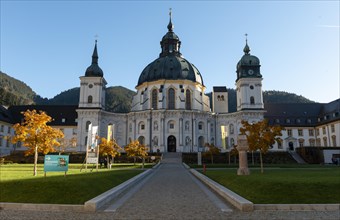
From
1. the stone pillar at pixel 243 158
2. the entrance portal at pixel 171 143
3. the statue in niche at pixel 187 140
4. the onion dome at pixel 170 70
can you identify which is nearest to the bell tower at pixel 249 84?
the onion dome at pixel 170 70

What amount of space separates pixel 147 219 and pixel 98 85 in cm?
7239

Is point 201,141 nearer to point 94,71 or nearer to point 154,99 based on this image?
point 154,99

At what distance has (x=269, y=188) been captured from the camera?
1405cm

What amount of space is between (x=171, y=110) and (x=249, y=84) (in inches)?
926

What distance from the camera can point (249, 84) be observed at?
79500 mm

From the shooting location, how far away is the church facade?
74.6 meters

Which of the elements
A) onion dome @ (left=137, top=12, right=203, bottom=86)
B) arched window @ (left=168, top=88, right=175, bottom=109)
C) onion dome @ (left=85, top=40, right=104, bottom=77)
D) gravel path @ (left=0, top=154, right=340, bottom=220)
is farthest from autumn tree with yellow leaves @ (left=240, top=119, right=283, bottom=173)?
onion dome @ (left=85, top=40, right=104, bottom=77)

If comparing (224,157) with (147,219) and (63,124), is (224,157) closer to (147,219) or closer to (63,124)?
(63,124)

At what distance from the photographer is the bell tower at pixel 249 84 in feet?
257

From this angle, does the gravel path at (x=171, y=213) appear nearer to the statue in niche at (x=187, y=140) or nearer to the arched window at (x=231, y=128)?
the statue in niche at (x=187, y=140)

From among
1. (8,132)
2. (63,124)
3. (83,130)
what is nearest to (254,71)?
(83,130)

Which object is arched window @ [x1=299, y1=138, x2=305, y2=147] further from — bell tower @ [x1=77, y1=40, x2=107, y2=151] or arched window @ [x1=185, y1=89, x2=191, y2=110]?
bell tower @ [x1=77, y1=40, x2=107, y2=151]

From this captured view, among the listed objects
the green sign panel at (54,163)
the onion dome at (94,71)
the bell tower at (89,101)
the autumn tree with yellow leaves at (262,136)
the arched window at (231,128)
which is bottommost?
the green sign panel at (54,163)

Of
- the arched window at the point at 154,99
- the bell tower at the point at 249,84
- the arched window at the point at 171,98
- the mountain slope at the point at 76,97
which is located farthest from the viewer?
the mountain slope at the point at 76,97
